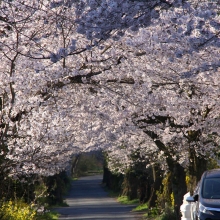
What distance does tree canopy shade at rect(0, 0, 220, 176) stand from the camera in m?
8.50

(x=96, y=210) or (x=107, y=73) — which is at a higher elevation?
(x=107, y=73)

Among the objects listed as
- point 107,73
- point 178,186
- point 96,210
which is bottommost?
point 96,210

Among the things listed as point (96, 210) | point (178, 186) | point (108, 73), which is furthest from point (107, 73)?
point (96, 210)

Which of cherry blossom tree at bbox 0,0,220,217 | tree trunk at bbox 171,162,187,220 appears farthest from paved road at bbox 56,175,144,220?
cherry blossom tree at bbox 0,0,220,217

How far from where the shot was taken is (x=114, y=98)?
1630 cm

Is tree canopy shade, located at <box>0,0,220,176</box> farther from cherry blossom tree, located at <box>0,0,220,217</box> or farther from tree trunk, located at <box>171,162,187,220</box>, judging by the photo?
tree trunk, located at <box>171,162,187,220</box>

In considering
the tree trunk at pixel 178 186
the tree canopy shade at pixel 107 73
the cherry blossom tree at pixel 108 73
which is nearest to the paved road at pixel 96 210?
the tree trunk at pixel 178 186

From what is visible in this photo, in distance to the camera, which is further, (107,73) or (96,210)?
(96,210)

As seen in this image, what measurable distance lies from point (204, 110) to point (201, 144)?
113 centimetres

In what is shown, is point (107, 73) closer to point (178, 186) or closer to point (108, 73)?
point (108, 73)

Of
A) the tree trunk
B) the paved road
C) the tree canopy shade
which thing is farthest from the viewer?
the paved road

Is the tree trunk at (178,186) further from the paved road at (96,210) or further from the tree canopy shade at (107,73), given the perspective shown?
the paved road at (96,210)

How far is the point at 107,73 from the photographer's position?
14062 millimetres

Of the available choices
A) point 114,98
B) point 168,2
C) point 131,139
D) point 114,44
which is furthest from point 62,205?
point 168,2
